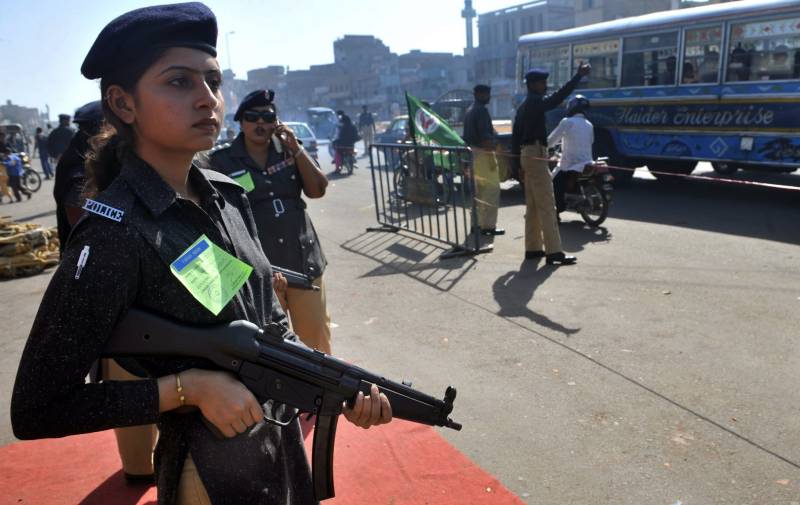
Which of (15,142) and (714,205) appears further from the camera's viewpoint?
(15,142)

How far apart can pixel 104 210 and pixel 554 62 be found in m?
13.8

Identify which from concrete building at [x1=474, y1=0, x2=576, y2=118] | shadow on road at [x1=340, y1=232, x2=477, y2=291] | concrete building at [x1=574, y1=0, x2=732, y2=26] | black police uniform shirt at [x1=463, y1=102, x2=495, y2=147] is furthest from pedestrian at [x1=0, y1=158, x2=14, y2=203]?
concrete building at [x1=474, y1=0, x2=576, y2=118]

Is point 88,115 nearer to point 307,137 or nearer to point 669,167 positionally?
point 669,167

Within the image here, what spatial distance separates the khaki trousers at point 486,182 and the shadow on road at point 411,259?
2.89 ft

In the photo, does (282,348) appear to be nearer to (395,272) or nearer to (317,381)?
(317,381)

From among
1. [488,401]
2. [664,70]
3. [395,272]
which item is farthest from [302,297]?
[664,70]

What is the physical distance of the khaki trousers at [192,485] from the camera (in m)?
1.46

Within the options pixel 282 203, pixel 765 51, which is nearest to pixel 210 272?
pixel 282 203

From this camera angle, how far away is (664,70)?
37.7 feet

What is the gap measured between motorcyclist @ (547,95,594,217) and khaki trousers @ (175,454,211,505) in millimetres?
7365

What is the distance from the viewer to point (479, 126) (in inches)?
355

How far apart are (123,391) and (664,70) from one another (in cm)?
1202

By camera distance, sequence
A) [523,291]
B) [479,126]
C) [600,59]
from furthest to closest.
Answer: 1. [600,59]
2. [479,126]
3. [523,291]

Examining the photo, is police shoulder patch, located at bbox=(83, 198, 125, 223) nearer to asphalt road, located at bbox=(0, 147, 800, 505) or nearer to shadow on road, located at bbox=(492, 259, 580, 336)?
asphalt road, located at bbox=(0, 147, 800, 505)
